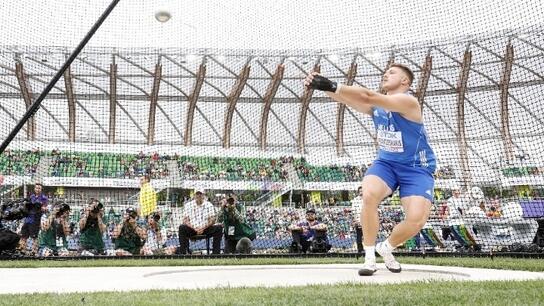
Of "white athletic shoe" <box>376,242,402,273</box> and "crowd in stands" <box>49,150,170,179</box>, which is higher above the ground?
"crowd in stands" <box>49,150,170,179</box>

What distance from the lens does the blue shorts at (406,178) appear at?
478 cm

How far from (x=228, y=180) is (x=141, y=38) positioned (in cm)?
1385

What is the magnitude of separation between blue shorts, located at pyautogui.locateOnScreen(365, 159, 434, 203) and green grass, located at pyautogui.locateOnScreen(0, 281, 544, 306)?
1.10 m

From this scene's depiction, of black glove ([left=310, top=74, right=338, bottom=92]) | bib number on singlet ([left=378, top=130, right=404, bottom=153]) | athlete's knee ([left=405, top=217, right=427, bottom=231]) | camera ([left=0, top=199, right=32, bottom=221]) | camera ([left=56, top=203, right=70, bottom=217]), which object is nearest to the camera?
black glove ([left=310, top=74, right=338, bottom=92])

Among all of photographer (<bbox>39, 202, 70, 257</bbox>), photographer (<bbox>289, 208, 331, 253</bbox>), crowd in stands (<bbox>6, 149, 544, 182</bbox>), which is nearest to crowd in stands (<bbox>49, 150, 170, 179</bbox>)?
crowd in stands (<bbox>6, 149, 544, 182</bbox>)

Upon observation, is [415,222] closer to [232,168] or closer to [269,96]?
[232,168]

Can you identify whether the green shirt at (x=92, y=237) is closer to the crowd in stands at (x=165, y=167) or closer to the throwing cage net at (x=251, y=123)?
the throwing cage net at (x=251, y=123)

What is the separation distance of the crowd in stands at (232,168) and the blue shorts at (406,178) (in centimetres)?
2055

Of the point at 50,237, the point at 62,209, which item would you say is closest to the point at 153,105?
the point at 62,209

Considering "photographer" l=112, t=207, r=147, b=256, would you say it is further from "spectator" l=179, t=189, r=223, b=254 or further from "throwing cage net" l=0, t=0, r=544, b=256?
"spectator" l=179, t=189, r=223, b=254

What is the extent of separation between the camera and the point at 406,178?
4855 millimetres

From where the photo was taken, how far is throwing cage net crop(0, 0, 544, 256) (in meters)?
11.4

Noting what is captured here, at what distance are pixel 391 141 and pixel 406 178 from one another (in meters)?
0.35

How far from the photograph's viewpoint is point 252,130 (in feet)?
105
